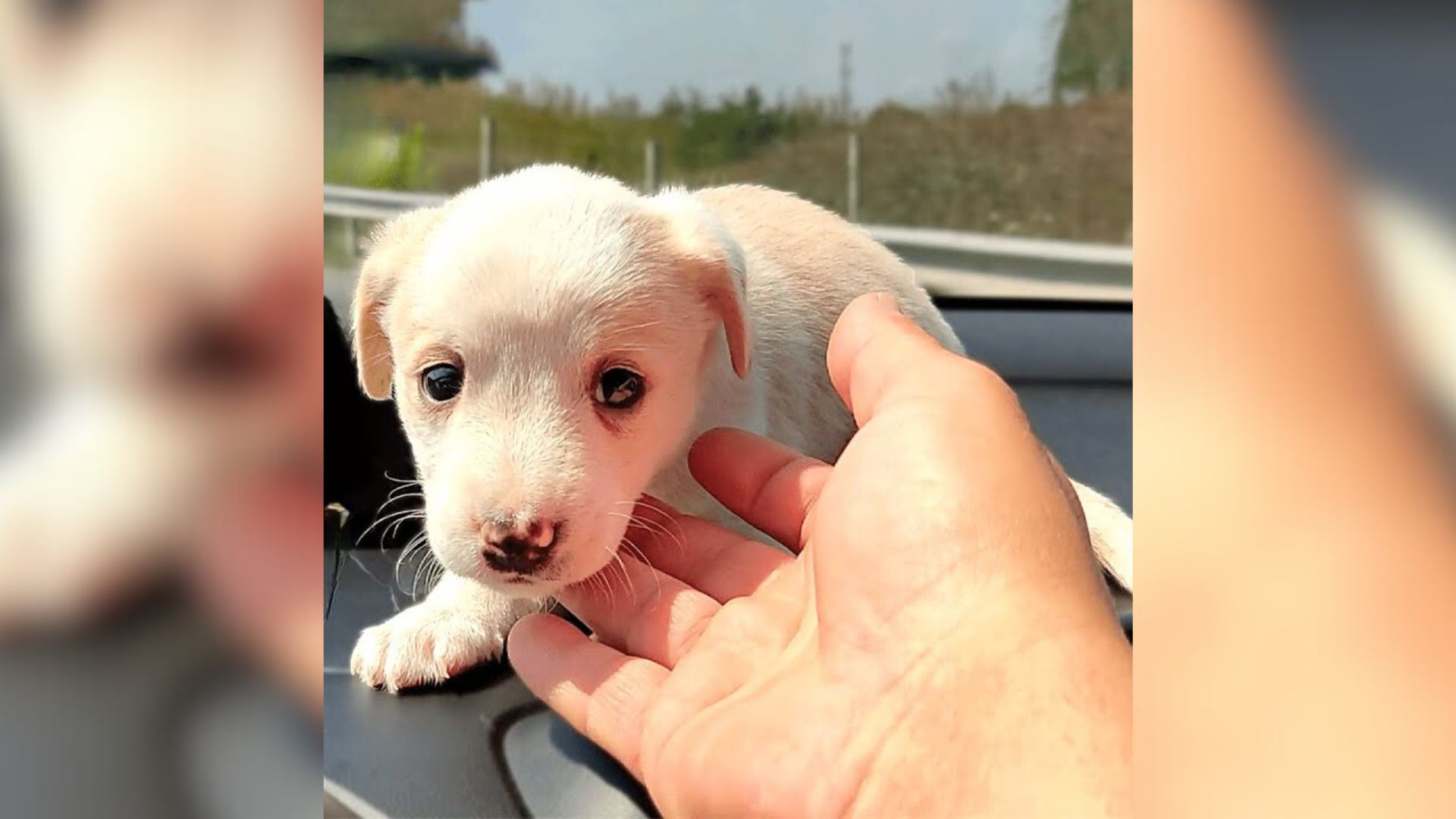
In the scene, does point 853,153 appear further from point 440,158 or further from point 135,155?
point 135,155

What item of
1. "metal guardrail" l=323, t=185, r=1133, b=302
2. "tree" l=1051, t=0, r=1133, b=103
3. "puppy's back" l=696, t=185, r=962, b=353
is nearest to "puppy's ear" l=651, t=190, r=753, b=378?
"puppy's back" l=696, t=185, r=962, b=353

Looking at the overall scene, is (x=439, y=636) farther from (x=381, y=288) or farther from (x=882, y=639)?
(x=882, y=639)

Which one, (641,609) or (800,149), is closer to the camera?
(641,609)

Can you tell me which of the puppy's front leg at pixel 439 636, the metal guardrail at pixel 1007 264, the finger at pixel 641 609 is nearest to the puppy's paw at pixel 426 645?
the puppy's front leg at pixel 439 636

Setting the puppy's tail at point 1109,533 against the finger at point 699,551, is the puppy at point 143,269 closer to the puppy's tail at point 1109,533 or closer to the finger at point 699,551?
the finger at point 699,551

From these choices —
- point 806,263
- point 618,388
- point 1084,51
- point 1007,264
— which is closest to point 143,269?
point 618,388

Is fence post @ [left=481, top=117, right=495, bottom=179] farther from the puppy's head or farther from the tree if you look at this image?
the tree
